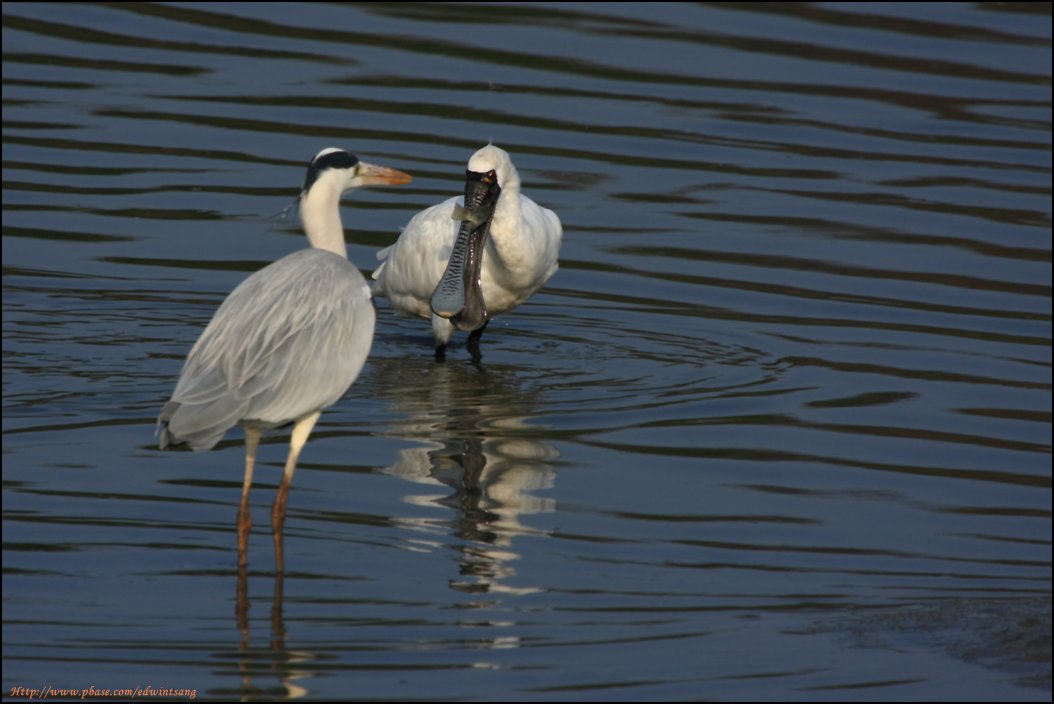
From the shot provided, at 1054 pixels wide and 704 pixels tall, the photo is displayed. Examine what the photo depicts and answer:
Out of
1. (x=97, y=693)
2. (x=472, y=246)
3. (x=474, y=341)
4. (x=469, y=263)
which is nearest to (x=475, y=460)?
(x=469, y=263)

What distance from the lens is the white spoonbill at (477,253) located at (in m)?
13.4

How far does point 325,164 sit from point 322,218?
27cm

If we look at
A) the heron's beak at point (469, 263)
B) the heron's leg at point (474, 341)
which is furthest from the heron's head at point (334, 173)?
the heron's leg at point (474, 341)

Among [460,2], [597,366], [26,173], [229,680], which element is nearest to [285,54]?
[460,2]

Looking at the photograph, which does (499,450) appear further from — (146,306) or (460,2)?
(460,2)

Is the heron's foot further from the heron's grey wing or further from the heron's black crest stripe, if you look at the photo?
the heron's black crest stripe

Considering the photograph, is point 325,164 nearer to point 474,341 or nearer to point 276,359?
point 276,359

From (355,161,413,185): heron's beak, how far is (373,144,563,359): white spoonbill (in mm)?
2985

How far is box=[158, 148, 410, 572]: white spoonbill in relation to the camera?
8.53 meters

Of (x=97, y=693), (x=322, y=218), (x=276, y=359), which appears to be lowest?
(x=97, y=693)

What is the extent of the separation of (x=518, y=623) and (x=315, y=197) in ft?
8.95

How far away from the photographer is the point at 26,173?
16.9 m

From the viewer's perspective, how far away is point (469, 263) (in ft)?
44.0

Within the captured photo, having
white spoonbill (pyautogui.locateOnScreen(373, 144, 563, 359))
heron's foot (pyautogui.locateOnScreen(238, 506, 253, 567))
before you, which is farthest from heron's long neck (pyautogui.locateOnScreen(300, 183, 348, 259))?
white spoonbill (pyautogui.locateOnScreen(373, 144, 563, 359))
